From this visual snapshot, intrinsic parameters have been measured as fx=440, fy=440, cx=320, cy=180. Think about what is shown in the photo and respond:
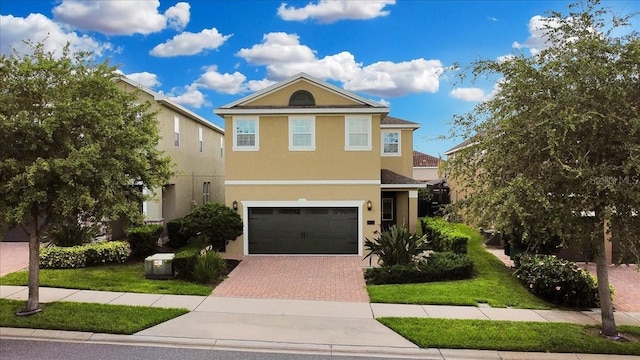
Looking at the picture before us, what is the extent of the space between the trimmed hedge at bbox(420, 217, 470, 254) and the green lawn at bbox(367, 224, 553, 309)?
6.55 feet

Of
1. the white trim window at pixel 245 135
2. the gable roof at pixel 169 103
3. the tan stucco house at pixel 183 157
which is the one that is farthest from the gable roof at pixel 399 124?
the tan stucco house at pixel 183 157

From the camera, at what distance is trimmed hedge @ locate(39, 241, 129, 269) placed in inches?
556

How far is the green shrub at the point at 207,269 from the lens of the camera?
1297 centimetres

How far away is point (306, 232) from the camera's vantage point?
18453mm

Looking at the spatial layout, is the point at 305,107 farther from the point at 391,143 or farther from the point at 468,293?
the point at 468,293

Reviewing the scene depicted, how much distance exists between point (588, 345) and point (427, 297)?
3730 mm

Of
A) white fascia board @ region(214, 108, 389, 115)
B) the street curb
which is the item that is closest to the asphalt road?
the street curb

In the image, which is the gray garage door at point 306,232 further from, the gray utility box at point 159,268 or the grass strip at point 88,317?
the grass strip at point 88,317

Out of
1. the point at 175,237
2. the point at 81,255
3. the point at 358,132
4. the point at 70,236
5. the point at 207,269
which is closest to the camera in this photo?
the point at 207,269

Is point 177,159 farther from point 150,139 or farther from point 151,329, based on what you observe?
point 151,329

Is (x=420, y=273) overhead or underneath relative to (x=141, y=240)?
underneath

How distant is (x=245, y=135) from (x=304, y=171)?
9.53ft

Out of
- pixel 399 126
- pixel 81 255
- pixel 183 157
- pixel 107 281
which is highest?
pixel 399 126

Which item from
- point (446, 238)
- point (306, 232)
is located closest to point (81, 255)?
point (306, 232)
